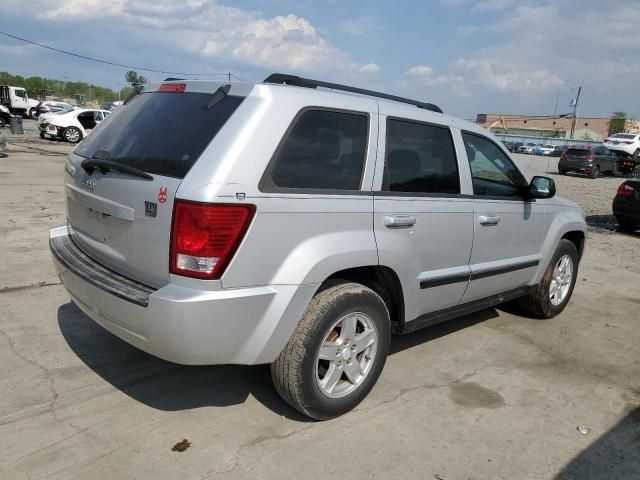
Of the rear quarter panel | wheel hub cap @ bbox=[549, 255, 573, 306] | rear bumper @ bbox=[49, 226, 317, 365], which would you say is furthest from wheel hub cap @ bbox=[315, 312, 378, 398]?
wheel hub cap @ bbox=[549, 255, 573, 306]

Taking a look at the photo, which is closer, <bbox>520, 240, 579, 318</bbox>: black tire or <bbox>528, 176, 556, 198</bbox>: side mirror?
<bbox>528, 176, 556, 198</bbox>: side mirror

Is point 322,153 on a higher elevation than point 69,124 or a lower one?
lower

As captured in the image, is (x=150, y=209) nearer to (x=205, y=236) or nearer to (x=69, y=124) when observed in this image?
(x=205, y=236)

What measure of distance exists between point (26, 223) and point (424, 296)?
6158 millimetres

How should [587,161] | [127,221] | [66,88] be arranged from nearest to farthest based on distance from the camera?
[127,221] → [587,161] → [66,88]

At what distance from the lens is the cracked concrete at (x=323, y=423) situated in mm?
2707

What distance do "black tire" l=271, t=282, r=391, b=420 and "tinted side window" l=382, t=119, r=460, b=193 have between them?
713 millimetres

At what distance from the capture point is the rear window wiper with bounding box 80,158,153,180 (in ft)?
8.84

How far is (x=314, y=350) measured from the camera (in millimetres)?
2861

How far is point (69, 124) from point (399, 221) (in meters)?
23.7

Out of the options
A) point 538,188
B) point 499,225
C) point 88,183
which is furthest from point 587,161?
point 88,183

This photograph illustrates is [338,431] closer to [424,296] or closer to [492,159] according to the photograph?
[424,296]

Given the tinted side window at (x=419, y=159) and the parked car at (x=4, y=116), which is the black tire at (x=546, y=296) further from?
the parked car at (x=4, y=116)

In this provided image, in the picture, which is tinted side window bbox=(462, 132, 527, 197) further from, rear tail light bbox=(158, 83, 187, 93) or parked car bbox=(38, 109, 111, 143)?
parked car bbox=(38, 109, 111, 143)
